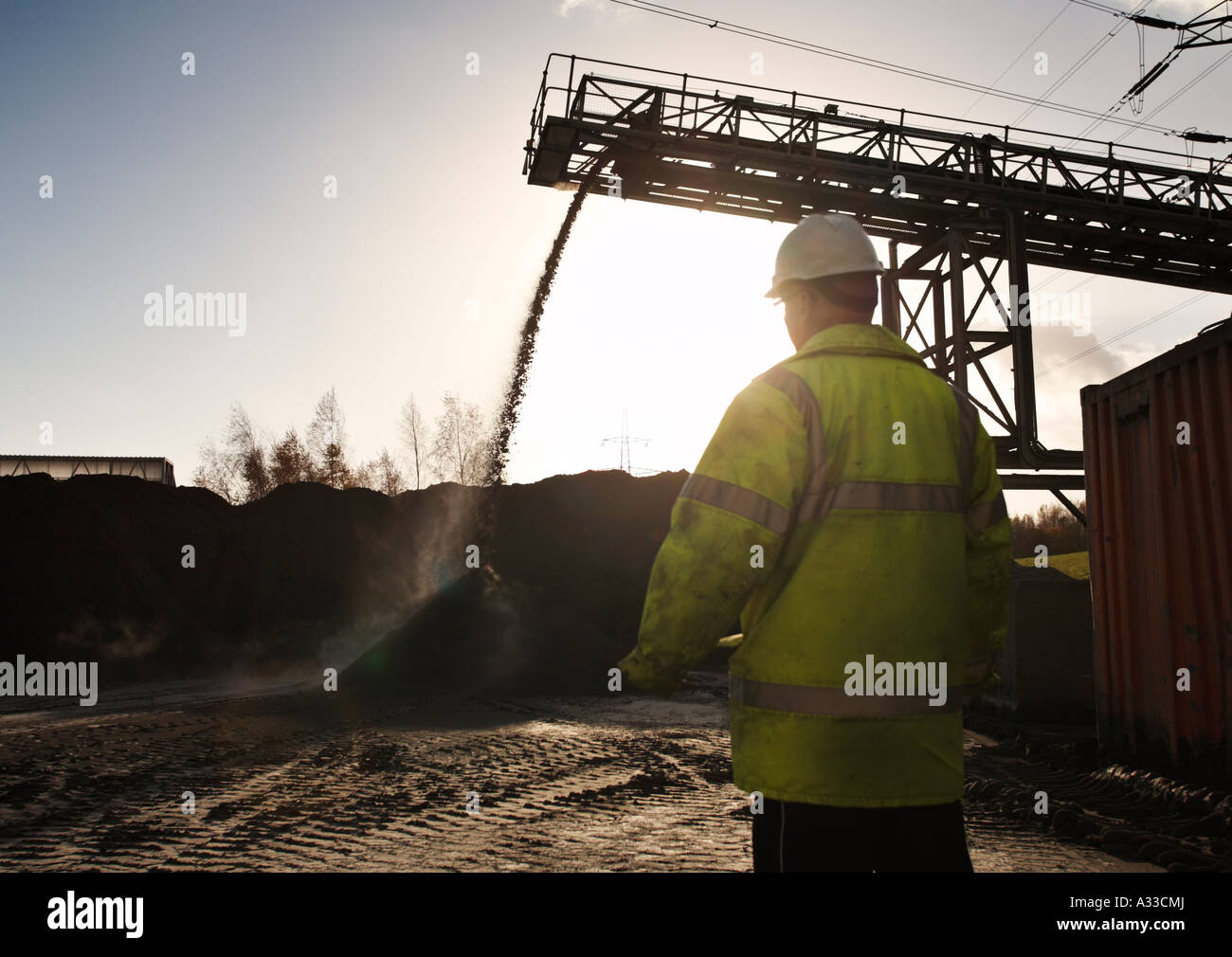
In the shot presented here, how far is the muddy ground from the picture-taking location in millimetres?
4289

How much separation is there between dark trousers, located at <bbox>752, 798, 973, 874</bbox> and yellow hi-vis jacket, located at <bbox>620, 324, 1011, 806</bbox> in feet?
0.10

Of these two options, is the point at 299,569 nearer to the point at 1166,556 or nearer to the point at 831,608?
the point at 1166,556

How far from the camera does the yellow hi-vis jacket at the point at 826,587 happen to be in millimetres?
1604

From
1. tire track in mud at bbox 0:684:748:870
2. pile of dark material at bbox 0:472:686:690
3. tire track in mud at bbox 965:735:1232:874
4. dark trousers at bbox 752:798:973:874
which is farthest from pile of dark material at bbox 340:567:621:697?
dark trousers at bbox 752:798:973:874

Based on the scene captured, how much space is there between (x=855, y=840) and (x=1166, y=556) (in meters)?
5.49

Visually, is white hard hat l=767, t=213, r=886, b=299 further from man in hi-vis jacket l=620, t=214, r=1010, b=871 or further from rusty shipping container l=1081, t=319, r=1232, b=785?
rusty shipping container l=1081, t=319, r=1232, b=785

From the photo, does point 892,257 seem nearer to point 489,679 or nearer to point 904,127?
point 904,127

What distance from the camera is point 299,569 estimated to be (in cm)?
2153

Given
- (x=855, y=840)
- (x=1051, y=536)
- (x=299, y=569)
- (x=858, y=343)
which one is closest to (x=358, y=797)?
(x=855, y=840)

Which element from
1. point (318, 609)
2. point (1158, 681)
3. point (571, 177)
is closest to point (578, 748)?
point (1158, 681)

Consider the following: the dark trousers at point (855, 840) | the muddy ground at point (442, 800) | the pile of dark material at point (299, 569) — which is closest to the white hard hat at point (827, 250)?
the dark trousers at point (855, 840)

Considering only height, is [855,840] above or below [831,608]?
below

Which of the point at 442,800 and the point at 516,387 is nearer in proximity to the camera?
the point at 442,800

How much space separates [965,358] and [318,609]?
16.0m
